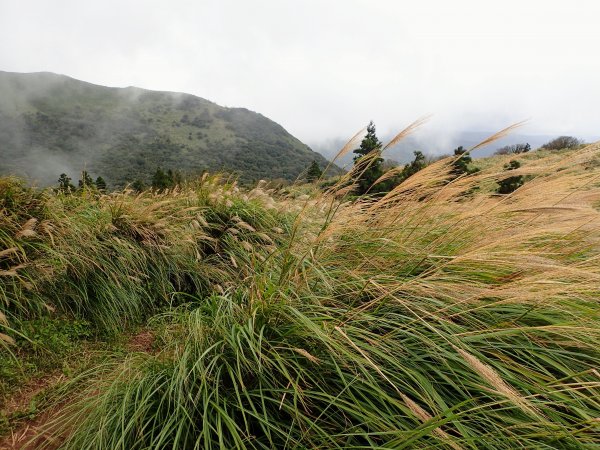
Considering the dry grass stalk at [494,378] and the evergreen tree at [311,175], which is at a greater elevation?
the evergreen tree at [311,175]

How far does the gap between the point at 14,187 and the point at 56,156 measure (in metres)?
97.1

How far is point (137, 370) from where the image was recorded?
1830 mm

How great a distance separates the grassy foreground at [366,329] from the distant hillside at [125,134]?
179 feet

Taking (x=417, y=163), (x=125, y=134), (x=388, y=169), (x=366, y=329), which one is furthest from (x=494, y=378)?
(x=125, y=134)

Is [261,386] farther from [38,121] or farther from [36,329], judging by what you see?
[38,121]

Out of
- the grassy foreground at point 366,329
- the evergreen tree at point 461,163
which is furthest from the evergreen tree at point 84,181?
the evergreen tree at point 461,163

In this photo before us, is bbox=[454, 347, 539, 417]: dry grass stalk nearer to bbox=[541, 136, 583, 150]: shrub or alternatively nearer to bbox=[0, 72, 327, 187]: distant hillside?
bbox=[541, 136, 583, 150]: shrub

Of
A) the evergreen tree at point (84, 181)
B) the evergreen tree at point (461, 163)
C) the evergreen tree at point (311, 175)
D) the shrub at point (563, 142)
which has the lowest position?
the evergreen tree at point (84, 181)

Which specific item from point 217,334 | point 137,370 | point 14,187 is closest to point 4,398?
point 137,370

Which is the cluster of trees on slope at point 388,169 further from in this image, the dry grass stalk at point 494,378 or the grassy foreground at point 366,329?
the dry grass stalk at point 494,378

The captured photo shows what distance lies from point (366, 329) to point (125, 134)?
118 metres

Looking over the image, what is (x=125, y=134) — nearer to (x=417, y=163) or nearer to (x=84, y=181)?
(x=84, y=181)

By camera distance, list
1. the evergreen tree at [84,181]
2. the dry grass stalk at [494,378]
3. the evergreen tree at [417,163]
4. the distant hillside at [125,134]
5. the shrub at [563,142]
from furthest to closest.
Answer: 1. the distant hillside at [125,134]
2. the shrub at [563,142]
3. the evergreen tree at [84,181]
4. the evergreen tree at [417,163]
5. the dry grass stalk at [494,378]

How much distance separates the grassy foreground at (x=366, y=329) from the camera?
3.89 ft
